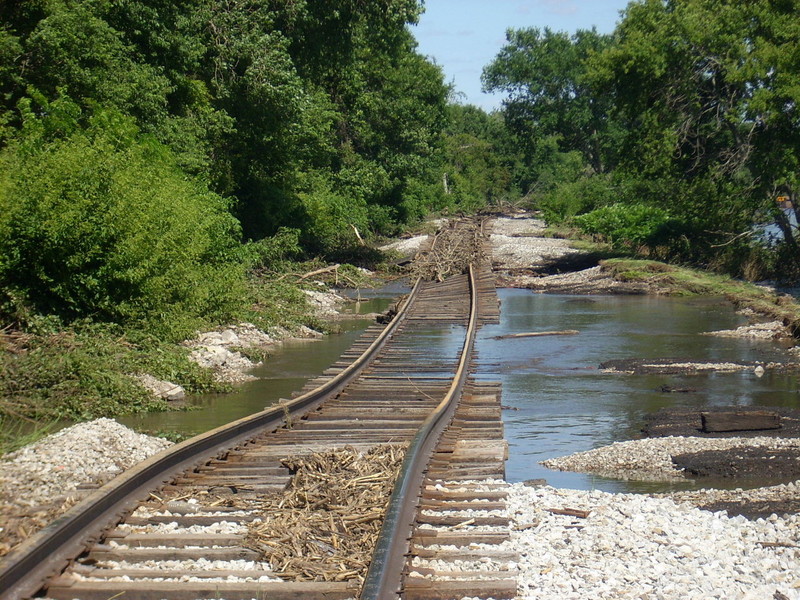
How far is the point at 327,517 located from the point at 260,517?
1.57 feet

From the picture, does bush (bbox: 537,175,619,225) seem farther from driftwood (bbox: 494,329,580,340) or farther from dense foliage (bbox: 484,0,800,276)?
driftwood (bbox: 494,329,580,340)

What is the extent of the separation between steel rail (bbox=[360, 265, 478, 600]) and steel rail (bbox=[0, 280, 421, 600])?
5.12ft

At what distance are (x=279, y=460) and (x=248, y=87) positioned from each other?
17859mm

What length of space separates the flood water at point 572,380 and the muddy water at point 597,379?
2cm

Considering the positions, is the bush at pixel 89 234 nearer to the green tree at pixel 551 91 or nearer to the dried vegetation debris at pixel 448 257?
the dried vegetation debris at pixel 448 257

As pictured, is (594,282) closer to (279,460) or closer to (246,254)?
(246,254)

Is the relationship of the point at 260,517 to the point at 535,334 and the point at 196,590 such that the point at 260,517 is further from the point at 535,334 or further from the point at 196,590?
the point at 535,334

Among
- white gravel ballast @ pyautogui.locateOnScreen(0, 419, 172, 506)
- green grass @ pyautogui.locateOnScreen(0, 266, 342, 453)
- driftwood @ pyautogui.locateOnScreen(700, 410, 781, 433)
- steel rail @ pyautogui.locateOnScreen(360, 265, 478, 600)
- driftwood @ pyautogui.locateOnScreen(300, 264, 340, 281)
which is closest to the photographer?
steel rail @ pyautogui.locateOnScreen(360, 265, 478, 600)

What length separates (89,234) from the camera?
12.5m

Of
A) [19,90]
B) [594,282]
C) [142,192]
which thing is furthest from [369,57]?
[142,192]

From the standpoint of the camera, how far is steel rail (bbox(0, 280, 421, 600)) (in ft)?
15.9

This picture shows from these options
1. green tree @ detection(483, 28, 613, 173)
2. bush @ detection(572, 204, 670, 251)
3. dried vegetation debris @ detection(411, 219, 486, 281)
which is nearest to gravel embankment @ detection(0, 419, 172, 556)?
dried vegetation debris @ detection(411, 219, 486, 281)

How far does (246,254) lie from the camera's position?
2294 cm

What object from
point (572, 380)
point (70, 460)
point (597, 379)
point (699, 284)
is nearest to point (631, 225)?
point (699, 284)
